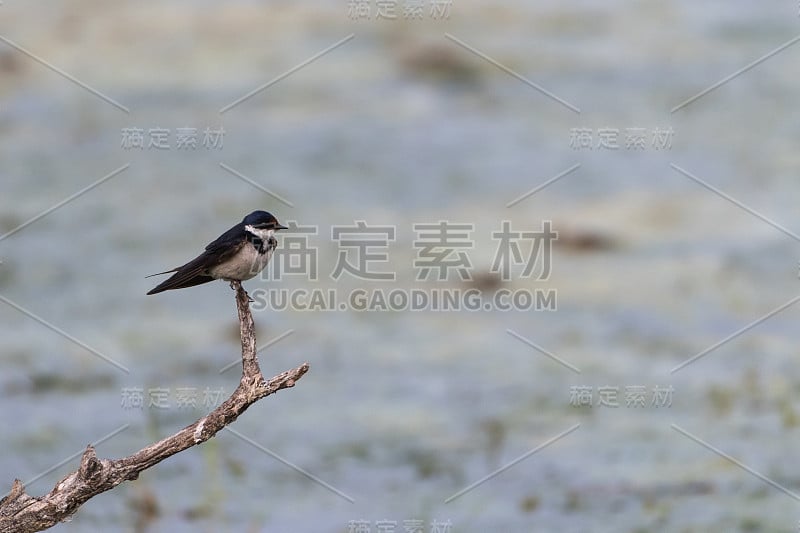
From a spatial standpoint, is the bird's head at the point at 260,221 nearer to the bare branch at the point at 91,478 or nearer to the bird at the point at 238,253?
the bird at the point at 238,253

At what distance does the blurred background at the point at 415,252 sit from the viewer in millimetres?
9500

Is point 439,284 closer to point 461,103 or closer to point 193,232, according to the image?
point 193,232

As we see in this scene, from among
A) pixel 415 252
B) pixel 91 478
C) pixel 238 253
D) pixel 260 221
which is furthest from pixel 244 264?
pixel 415 252

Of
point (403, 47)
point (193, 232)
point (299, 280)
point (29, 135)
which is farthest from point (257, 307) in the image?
point (403, 47)

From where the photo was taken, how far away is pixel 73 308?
39.3ft

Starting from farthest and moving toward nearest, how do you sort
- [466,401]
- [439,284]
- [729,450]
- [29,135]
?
[29,135], [439,284], [466,401], [729,450]

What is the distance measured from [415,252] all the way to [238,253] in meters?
7.02

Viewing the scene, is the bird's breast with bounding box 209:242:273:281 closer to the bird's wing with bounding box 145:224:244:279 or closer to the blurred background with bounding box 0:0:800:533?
the bird's wing with bounding box 145:224:244:279

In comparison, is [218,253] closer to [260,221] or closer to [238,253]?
[238,253]

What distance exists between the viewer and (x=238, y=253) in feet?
19.2

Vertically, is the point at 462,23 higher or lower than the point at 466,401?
→ higher

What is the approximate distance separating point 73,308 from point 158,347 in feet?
3.27

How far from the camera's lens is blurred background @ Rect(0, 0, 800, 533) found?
9500mm

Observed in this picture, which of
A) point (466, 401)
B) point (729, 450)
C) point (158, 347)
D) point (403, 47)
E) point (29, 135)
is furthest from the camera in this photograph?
point (403, 47)
